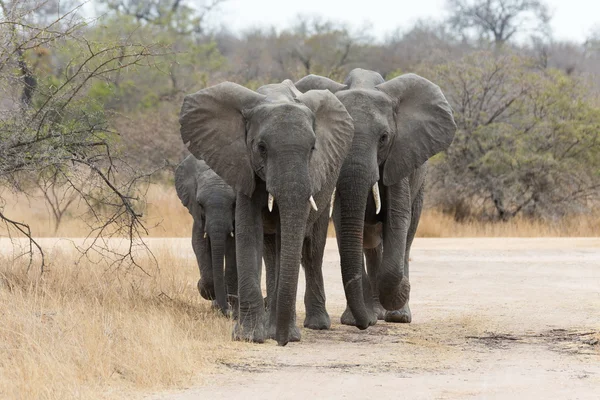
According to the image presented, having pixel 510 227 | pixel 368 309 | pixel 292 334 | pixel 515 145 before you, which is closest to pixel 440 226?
pixel 510 227

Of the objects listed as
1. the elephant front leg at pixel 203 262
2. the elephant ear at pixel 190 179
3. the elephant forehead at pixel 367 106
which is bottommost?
the elephant front leg at pixel 203 262

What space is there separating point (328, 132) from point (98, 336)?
2264mm

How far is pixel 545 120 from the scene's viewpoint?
22.9 meters

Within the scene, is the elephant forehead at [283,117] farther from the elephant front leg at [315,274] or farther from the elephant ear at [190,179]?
the elephant ear at [190,179]

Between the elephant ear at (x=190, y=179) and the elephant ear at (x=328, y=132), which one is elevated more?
the elephant ear at (x=328, y=132)

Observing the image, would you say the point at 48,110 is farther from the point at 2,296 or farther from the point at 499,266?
the point at 499,266

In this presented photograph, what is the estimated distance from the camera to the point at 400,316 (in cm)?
1033

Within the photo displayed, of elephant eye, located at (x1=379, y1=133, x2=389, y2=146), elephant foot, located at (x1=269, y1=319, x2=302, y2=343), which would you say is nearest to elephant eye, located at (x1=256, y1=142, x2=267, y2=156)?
elephant foot, located at (x1=269, y1=319, x2=302, y2=343)

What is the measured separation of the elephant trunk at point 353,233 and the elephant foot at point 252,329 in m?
0.98

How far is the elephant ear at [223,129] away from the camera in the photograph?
336 inches

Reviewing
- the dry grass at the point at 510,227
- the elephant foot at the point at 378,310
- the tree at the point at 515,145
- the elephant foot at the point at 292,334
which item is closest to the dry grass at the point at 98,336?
the elephant foot at the point at 292,334

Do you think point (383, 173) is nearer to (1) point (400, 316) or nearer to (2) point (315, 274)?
(2) point (315, 274)

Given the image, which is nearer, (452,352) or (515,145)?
(452,352)

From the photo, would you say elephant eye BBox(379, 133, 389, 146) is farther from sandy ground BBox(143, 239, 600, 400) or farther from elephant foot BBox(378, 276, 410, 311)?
sandy ground BBox(143, 239, 600, 400)
